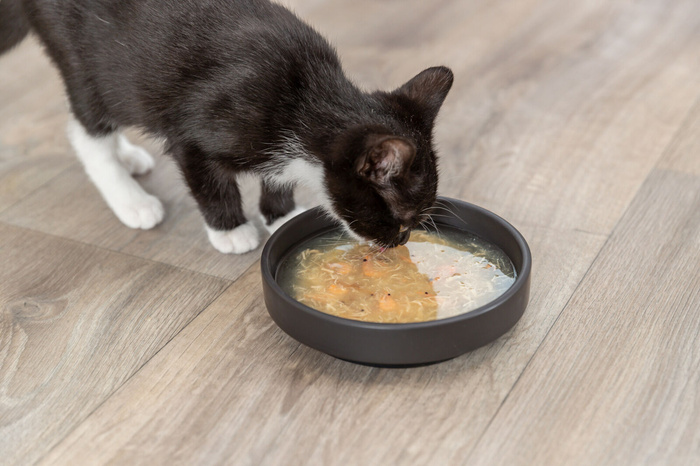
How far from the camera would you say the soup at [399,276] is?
1318mm

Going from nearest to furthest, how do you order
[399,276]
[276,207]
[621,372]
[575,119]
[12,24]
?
1. [621,372]
2. [399,276]
3. [276,207]
4. [12,24]
5. [575,119]

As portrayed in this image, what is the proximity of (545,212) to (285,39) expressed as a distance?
71 cm

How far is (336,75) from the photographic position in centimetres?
150

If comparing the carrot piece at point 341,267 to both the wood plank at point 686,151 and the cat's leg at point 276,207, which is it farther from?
the wood plank at point 686,151

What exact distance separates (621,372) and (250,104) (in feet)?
2.63

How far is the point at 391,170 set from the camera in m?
1.28

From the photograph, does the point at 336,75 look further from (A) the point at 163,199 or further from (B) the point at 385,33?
(B) the point at 385,33

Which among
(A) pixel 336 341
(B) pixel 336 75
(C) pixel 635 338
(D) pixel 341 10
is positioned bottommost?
(D) pixel 341 10

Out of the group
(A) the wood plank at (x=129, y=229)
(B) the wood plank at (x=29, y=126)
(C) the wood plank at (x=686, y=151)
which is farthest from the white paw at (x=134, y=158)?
(C) the wood plank at (x=686, y=151)

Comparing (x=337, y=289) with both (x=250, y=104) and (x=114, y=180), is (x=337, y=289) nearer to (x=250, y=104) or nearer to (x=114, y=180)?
(x=250, y=104)

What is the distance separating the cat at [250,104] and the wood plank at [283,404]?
0.26 meters

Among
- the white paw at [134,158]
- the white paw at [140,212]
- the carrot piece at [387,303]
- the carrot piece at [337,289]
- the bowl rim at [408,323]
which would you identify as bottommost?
the white paw at [134,158]

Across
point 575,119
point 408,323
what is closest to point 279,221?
point 408,323

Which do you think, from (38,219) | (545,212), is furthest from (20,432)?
(545,212)
